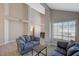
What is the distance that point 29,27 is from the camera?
291cm

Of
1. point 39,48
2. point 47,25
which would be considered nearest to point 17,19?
point 47,25

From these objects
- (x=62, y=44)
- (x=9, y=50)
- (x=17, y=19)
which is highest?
(x=17, y=19)

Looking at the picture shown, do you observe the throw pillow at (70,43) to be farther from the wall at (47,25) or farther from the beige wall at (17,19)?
the beige wall at (17,19)

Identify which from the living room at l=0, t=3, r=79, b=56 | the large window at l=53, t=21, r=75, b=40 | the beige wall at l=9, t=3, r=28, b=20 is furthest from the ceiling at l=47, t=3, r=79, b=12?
the beige wall at l=9, t=3, r=28, b=20

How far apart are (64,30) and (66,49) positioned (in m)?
0.35

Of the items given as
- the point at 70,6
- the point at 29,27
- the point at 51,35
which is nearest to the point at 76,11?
the point at 70,6

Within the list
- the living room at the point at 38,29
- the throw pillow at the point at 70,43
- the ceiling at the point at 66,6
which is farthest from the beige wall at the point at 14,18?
the throw pillow at the point at 70,43

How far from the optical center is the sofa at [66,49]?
270 centimetres

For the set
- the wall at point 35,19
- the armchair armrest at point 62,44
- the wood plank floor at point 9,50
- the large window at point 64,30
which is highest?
the wall at point 35,19

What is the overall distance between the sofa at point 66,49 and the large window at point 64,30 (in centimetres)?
9

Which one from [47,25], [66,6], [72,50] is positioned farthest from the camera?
[47,25]

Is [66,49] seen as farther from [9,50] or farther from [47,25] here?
[9,50]

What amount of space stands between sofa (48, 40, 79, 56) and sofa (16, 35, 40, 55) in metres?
0.36

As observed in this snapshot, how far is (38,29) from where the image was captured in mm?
2879
